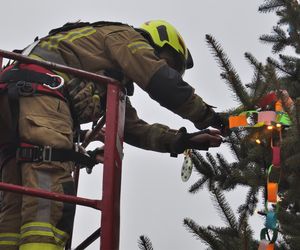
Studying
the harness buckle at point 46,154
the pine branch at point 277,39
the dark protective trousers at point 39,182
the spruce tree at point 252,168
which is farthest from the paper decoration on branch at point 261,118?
the pine branch at point 277,39

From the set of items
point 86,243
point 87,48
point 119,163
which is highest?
point 87,48

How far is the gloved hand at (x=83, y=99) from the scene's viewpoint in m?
3.78

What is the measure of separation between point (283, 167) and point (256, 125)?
47 centimetres

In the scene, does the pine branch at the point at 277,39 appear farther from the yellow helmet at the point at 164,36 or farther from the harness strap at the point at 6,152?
the harness strap at the point at 6,152

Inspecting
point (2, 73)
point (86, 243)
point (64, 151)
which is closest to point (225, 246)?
point (86, 243)

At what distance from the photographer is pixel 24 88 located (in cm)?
361

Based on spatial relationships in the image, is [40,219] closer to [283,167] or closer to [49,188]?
[49,188]

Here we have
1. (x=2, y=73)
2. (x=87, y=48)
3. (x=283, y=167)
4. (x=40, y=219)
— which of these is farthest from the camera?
(x=283, y=167)

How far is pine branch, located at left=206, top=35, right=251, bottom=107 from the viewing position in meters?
4.24

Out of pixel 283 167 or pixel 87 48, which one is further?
pixel 283 167

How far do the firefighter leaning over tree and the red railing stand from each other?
0.25 meters

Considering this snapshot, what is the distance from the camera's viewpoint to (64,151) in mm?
3418

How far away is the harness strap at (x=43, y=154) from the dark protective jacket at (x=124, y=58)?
67 cm

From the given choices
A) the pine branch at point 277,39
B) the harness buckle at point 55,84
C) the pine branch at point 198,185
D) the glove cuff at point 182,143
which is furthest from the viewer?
the pine branch at point 277,39
